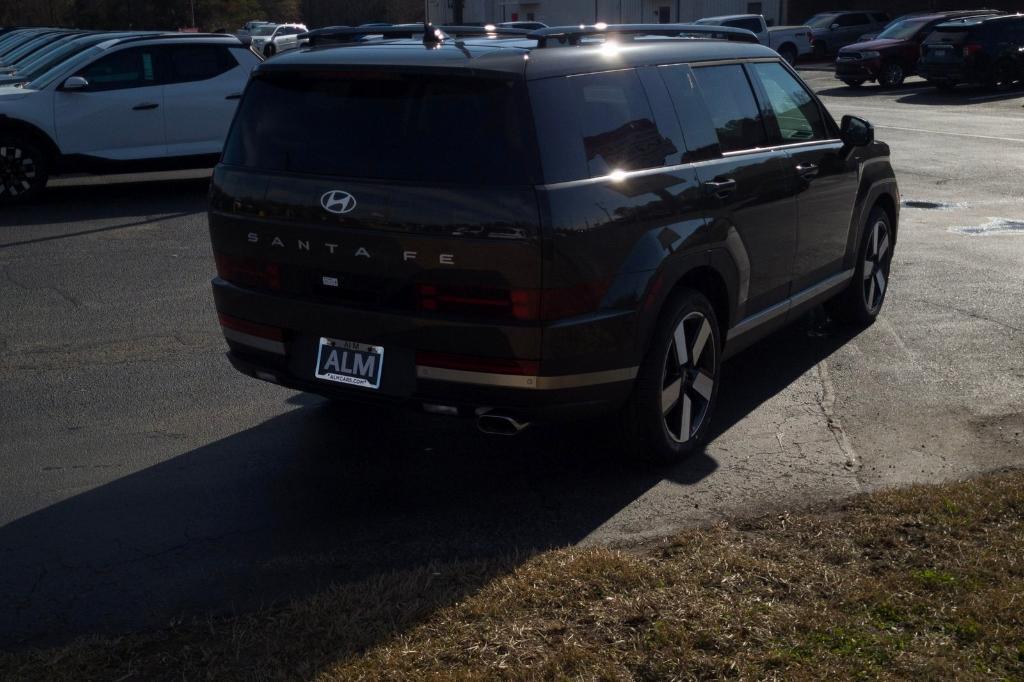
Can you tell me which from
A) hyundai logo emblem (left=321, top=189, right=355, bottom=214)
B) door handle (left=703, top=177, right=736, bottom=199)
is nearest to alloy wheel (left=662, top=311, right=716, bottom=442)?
door handle (left=703, top=177, right=736, bottom=199)

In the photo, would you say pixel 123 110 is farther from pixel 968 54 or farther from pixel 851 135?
pixel 968 54

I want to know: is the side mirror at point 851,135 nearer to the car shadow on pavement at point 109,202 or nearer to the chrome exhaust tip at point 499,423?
the chrome exhaust tip at point 499,423

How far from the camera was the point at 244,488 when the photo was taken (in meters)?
5.51

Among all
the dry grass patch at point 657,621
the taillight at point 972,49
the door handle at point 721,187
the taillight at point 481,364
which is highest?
the door handle at point 721,187

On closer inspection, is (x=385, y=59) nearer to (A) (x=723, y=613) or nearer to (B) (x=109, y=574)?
(B) (x=109, y=574)

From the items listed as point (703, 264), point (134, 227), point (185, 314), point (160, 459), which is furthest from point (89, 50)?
point (703, 264)

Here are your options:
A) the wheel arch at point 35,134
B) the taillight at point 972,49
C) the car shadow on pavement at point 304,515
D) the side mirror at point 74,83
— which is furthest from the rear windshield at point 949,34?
the car shadow on pavement at point 304,515

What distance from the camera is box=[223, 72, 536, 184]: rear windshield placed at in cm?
489

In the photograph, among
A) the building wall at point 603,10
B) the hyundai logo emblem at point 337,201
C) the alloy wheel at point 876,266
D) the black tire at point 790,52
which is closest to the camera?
the hyundai logo emblem at point 337,201

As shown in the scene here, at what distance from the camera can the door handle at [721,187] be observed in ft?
19.0

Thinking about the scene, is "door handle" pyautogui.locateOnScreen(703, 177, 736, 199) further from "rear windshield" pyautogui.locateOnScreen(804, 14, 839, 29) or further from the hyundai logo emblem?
"rear windshield" pyautogui.locateOnScreen(804, 14, 839, 29)

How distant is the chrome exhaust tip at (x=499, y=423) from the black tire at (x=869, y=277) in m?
3.70

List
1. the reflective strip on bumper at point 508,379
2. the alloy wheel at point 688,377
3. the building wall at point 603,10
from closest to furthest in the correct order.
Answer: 1. the reflective strip on bumper at point 508,379
2. the alloy wheel at point 688,377
3. the building wall at point 603,10

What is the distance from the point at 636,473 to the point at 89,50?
10820 millimetres
